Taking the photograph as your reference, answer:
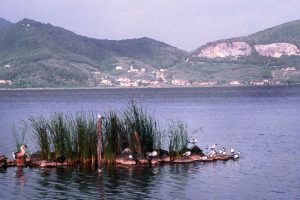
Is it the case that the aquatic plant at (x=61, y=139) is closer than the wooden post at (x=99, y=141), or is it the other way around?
the wooden post at (x=99, y=141)

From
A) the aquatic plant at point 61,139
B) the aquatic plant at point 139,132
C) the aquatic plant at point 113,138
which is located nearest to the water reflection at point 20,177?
the aquatic plant at point 61,139

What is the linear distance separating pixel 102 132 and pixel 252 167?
7260 mm

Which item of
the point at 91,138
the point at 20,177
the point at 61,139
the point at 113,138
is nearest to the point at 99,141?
the point at 91,138

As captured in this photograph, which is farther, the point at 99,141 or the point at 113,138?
the point at 113,138

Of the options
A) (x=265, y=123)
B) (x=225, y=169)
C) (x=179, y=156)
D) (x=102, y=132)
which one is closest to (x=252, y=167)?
(x=225, y=169)

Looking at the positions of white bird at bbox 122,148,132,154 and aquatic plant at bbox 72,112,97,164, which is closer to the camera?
aquatic plant at bbox 72,112,97,164

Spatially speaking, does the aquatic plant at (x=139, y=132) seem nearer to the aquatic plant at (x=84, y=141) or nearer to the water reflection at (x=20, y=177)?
the aquatic plant at (x=84, y=141)

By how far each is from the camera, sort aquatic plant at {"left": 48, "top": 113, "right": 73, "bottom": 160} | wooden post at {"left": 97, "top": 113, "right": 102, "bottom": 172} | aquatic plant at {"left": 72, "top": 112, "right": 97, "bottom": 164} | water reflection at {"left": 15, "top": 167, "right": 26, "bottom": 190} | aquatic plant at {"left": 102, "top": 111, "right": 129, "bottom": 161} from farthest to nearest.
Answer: aquatic plant at {"left": 102, "top": 111, "right": 129, "bottom": 161}
aquatic plant at {"left": 48, "top": 113, "right": 73, "bottom": 160}
aquatic plant at {"left": 72, "top": 112, "right": 97, "bottom": 164}
wooden post at {"left": 97, "top": 113, "right": 102, "bottom": 172}
water reflection at {"left": 15, "top": 167, "right": 26, "bottom": 190}

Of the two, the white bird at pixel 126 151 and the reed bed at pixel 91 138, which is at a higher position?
the reed bed at pixel 91 138

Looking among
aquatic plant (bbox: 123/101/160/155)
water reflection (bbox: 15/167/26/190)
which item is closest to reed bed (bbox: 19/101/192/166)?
aquatic plant (bbox: 123/101/160/155)

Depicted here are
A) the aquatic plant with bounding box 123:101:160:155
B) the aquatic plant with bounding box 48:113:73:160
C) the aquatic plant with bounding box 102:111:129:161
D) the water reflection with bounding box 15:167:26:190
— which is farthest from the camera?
the aquatic plant with bounding box 123:101:160:155

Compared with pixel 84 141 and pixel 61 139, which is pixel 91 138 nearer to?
pixel 84 141

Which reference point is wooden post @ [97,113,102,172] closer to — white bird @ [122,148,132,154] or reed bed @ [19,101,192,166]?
reed bed @ [19,101,192,166]

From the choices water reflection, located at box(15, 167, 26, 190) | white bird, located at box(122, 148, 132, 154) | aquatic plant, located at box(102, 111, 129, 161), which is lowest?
water reflection, located at box(15, 167, 26, 190)
